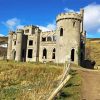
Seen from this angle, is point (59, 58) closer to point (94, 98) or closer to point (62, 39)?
point (62, 39)

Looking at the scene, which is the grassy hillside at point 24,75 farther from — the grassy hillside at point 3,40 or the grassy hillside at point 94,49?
the grassy hillside at point 94,49

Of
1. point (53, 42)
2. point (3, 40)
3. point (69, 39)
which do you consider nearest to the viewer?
point (69, 39)

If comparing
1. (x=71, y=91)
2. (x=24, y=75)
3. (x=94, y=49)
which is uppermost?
(x=94, y=49)

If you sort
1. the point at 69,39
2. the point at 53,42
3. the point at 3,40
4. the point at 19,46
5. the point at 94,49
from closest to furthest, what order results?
the point at 69,39 → the point at 53,42 → the point at 19,46 → the point at 3,40 → the point at 94,49

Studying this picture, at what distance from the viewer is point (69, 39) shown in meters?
53.9

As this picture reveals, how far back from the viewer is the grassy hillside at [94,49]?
107100 millimetres

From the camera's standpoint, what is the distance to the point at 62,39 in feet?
180

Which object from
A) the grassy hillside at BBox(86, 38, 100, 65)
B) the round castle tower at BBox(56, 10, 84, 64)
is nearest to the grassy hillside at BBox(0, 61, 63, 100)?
the round castle tower at BBox(56, 10, 84, 64)

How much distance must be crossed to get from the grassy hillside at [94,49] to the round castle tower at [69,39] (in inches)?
1906

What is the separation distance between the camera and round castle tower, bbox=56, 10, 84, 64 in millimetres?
53812

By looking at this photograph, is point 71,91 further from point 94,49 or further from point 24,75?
point 94,49

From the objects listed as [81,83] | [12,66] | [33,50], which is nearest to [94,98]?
[81,83]

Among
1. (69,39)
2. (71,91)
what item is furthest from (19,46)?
(71,91)

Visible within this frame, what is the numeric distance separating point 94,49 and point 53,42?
202 feet
